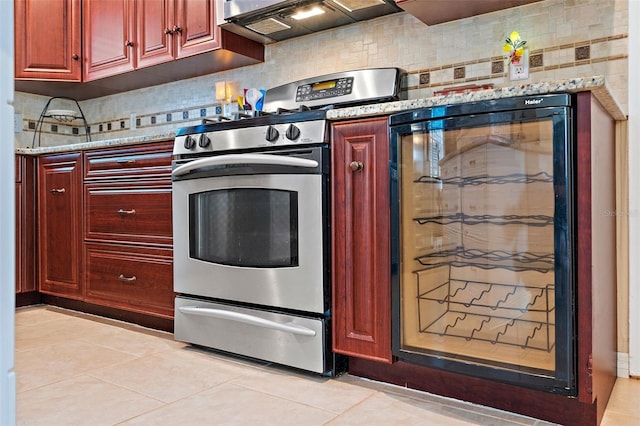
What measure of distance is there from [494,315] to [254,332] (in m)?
0.85

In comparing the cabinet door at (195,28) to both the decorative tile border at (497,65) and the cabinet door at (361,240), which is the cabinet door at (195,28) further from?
the cabinet door at (361,240)

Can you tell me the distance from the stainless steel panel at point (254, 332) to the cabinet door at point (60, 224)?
36.1 inches

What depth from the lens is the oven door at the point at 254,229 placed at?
5.48 feet

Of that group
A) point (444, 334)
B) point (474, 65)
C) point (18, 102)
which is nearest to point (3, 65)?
point (444, 334)

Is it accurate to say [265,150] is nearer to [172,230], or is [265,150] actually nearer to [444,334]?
[172,230]

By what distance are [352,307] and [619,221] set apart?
969 mm

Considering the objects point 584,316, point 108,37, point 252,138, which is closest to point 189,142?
point 252,138

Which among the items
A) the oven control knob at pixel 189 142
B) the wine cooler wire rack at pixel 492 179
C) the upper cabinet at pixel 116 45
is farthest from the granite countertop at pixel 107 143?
the wine cooler wire rack at pixel 492 179

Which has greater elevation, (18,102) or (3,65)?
(18,102)

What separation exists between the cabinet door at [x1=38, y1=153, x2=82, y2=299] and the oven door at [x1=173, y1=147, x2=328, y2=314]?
0.85 m

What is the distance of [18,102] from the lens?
126 inches

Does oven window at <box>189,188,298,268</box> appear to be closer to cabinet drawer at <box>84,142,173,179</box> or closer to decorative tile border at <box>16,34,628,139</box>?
cabinet drawer at <box>84,142,173,179</box>

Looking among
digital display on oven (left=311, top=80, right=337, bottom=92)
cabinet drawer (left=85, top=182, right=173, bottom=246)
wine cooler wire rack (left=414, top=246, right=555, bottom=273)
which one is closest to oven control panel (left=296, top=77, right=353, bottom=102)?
digital display on oven (left=311, top=80, right=337, bottom=92)

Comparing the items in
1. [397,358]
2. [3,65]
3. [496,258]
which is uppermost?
[3,65]
